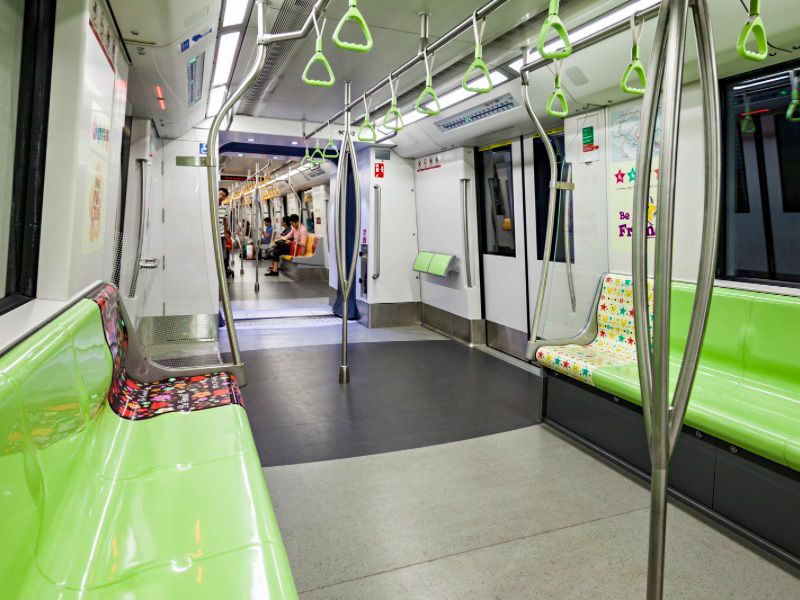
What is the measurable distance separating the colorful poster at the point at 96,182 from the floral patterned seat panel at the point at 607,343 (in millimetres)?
2868

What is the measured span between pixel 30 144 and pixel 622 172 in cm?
368

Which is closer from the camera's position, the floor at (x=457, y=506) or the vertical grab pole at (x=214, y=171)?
the floor at (x=457, y=506)

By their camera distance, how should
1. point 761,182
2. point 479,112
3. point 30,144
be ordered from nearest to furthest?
1. point 30,144
2. point 761,182
3. point 479,112

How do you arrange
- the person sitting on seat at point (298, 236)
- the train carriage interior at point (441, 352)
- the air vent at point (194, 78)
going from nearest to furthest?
the train carriage interior at point (441, 352) < the air vent at point (194, 78) < the person sitting on seat at point (298, 236)

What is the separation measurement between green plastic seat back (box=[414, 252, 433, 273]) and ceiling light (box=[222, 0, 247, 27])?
390 centimetres

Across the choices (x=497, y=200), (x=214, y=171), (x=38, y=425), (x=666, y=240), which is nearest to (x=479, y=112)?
(x=497, y=200)

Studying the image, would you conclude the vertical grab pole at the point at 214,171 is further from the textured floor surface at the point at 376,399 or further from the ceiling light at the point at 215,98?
the ceiling light at the point at 215,98

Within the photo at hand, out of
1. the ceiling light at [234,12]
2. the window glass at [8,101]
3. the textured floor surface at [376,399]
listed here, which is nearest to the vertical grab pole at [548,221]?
the textured floor surface at [376,399]

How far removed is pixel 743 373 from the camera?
9.81 feet

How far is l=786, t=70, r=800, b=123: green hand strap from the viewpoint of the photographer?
3.10 meters

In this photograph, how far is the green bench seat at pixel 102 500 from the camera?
1189 millimetres

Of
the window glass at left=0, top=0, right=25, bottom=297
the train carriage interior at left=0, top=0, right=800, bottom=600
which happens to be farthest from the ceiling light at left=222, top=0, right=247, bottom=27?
the window glass at left=0, top=0, right=25, bottom=297

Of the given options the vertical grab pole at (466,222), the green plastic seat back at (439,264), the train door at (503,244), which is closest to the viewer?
the train door at (503,244)

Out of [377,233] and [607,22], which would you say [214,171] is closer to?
[607,22]
